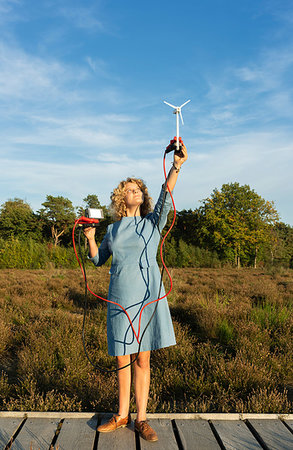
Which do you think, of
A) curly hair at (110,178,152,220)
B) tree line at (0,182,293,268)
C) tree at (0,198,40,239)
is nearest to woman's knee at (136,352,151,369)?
curly hair at (110,178,152,220)

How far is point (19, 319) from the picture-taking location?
5.67m

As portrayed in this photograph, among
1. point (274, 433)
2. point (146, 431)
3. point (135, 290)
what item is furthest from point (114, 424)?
point (274, 433)

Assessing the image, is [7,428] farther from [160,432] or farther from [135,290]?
[135,290]

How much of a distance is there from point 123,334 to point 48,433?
0.87 meters

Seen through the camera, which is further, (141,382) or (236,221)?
(236,221)

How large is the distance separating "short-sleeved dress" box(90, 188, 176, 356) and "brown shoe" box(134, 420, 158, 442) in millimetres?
506

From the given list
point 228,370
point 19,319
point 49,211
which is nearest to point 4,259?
point 19,319

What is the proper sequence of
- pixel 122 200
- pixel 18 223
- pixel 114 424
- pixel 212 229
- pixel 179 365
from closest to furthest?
pixel 114 424 < pixel 122 200 < pixel 179 365 < pixel 212 229 < pixel 18 223

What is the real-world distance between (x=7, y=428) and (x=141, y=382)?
103cm

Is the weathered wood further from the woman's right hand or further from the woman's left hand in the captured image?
the woman's left hand

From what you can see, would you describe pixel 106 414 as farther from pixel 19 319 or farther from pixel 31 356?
pixel 19 319

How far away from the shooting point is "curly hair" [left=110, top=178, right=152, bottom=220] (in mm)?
2762

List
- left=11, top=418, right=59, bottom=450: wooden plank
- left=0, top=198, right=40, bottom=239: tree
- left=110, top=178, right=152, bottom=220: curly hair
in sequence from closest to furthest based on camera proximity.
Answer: left=11, top=418, right=59, bottom=450: wooden plank → left=110, top=178, right=152, bottom=220: curly hair → left=0, top=198, right=40, bottom=239: tree

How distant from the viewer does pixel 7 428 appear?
7.97 feet
